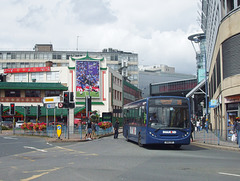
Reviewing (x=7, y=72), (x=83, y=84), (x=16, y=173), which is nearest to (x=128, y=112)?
(x=16, y=173)

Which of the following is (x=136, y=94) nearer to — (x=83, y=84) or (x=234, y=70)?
(x=83, y=84)

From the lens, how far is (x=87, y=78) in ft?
201

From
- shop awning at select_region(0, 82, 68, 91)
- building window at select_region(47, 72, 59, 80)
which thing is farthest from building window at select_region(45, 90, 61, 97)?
building window at select_region(47, 72, 59, 80)

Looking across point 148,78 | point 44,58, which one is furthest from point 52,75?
point 148,78

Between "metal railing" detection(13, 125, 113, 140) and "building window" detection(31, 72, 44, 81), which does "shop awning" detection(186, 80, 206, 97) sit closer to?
"building window" detection(31, 72, 44, 81)

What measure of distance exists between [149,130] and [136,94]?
72495mm

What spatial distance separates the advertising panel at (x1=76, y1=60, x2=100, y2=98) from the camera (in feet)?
200

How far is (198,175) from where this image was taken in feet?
32.7

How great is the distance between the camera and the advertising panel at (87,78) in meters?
61.0

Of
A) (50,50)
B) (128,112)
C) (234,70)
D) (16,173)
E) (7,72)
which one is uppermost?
(50,50)

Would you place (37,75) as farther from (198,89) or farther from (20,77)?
(198,89)

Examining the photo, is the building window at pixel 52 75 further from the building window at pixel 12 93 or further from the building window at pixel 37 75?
the building window at pixel 12 93

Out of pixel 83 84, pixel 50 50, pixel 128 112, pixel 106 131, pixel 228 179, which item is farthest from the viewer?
pixel 50 50

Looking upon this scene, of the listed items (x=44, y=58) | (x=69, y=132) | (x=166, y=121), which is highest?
(x=44, y=58)
